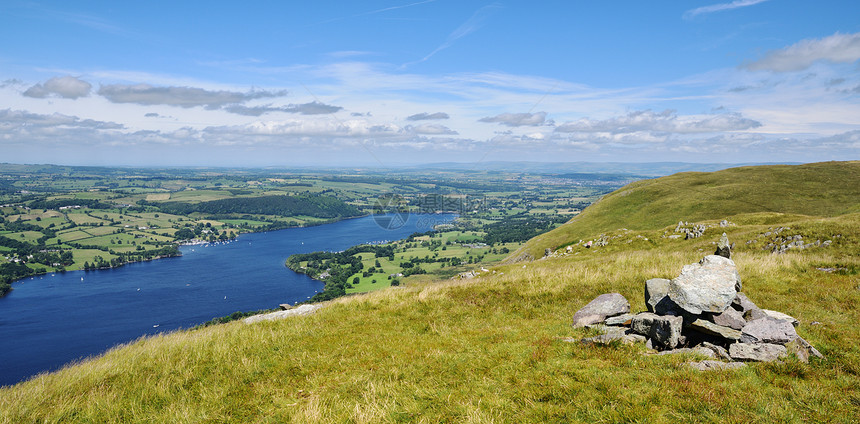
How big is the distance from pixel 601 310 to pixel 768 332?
411 centimetres

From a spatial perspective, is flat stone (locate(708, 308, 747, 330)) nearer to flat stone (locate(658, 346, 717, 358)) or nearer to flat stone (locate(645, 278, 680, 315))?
flat stone (locate(645, 278, 680, 315))

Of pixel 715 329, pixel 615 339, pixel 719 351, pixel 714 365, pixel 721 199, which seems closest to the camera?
pixel 714 365

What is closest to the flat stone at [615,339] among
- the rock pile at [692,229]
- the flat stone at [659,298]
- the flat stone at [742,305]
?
the flat stone at [659,298]

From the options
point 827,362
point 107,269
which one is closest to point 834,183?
point 827,362

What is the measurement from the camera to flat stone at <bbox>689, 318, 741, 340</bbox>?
948cm

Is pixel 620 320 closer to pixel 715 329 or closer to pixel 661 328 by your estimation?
pixel 661 328

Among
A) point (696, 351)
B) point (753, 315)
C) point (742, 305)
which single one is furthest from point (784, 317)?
point (696, 351)

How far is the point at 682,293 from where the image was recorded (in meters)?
10.4

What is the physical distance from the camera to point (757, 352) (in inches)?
352

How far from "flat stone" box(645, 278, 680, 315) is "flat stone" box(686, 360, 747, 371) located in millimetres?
2111

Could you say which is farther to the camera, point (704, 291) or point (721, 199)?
point (721, 199)

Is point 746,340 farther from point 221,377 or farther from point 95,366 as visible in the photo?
point 95,366

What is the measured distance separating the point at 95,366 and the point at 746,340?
1818cm

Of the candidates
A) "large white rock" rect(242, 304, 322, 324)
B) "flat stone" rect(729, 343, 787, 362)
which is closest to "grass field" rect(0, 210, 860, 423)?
"flat stone" rect(729, 343, 787, 362)
